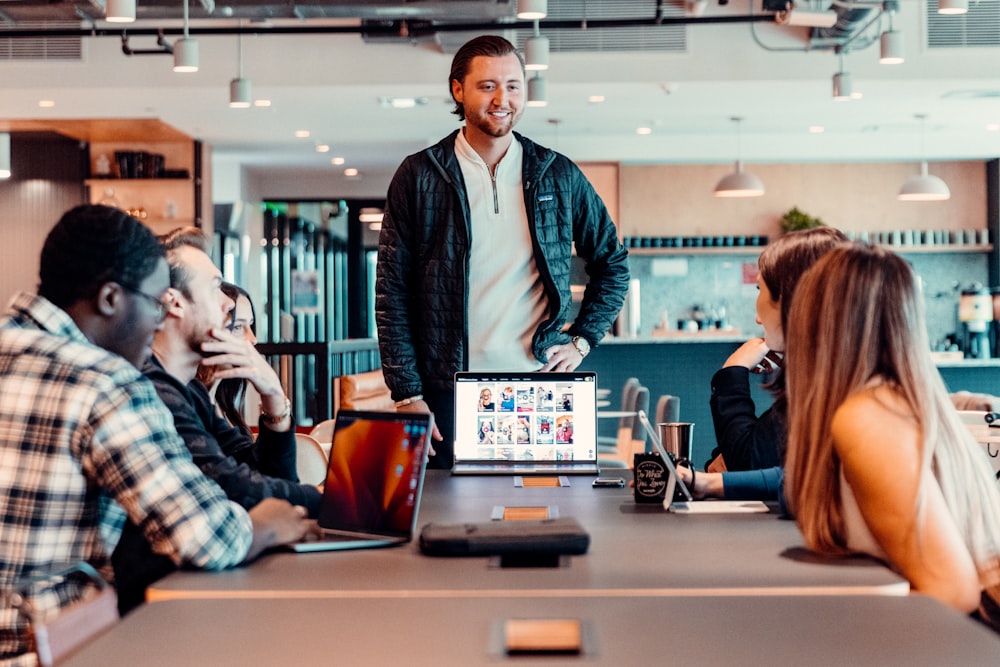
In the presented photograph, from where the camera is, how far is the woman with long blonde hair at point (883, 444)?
59.2 inches

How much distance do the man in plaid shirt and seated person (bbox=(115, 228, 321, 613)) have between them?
6.8 inches

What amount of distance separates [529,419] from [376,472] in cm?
81

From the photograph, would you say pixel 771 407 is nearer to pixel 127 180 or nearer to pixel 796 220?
pixel 127 180

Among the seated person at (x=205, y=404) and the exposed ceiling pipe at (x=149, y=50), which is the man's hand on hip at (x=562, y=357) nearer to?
the seated person at (x=205, y=404)

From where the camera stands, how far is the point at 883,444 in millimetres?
1541

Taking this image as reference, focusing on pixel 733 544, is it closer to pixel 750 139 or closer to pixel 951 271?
pixel 750 139

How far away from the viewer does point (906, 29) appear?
8.45m

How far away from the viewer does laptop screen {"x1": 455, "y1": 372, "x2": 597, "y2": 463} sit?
252 cm

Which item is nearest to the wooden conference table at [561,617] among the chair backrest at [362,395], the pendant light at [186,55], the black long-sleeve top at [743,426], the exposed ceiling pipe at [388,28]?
the black long-sleeve top at [743,426]

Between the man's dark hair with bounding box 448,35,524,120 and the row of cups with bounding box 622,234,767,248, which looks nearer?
the man's dark hair with bounding box 448,35,524,120

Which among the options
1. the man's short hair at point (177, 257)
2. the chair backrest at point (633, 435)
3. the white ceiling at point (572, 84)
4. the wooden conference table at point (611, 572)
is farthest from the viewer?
the white ceiling at point (572, 84)

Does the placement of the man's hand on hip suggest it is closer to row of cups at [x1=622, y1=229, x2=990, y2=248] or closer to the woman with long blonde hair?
the woman with long blonde hair

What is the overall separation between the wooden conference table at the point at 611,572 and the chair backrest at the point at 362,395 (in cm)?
345

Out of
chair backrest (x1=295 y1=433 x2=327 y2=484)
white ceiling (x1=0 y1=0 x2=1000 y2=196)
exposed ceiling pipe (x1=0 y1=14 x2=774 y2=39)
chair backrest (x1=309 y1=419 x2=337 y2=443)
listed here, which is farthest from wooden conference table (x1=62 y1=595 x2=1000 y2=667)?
white ceiling (x1=0 y1=0 x2=1000 y2=196)
